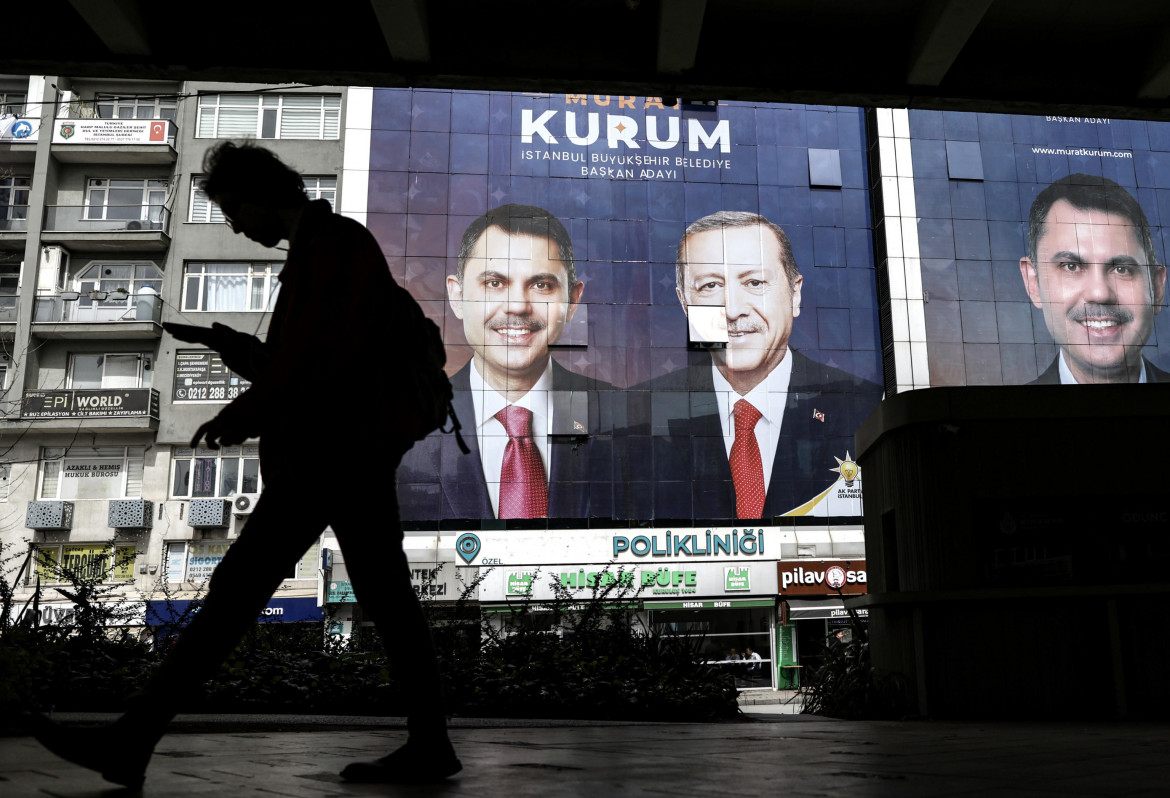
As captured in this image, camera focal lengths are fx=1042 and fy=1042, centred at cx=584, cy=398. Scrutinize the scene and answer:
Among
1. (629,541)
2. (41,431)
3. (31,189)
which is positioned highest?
(31,189)

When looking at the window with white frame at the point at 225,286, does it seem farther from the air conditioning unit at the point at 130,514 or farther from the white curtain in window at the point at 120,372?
the air conditioning unit at the point at 130,514

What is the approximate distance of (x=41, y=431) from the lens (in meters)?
31.3

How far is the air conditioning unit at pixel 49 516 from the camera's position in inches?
1209

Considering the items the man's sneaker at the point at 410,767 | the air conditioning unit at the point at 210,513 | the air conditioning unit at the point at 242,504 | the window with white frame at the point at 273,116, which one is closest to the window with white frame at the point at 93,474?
the air conditioning unit at the point at 210,513

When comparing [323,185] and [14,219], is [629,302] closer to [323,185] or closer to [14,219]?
[323,185]

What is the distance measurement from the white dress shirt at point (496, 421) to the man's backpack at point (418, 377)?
29.0 meters

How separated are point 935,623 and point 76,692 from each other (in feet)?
18.4

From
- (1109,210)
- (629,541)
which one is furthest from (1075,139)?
(629,541)

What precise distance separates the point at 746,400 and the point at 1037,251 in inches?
433

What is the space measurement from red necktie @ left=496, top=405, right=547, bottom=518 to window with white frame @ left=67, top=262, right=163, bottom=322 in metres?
11.8

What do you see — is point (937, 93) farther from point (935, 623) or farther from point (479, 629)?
point (479, 629)

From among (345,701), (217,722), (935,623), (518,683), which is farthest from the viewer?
(935,623)

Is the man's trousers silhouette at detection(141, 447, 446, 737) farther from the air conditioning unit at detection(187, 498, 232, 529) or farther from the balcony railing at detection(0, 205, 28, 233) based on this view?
the balcony railing at detection(0, 205, 28, 233)

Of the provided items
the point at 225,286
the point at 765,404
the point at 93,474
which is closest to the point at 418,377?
the point at 765,404
